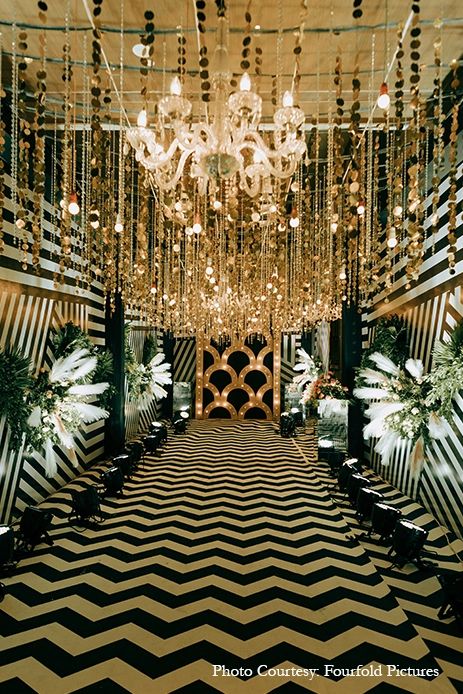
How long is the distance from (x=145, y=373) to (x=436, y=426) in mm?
7898

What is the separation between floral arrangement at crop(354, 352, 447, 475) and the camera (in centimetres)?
569

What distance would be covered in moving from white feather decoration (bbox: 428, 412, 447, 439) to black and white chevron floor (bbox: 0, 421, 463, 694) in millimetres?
A: 1252

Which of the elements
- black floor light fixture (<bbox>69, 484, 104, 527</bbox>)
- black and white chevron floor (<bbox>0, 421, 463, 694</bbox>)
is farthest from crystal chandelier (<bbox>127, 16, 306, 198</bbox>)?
black floor light fixture (<bbox>69, 484, 104, 527</bbox>)

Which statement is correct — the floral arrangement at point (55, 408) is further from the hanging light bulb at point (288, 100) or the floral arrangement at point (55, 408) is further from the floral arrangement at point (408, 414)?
the hanging light bulb at point (288, 100)

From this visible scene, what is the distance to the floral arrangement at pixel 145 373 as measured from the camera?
10898mm

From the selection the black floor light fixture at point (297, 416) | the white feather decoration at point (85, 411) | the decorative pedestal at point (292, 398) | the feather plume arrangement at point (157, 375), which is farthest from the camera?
the decorative pedestal at point (292, 398)

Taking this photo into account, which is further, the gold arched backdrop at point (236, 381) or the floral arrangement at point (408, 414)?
the gold arched backdrop at point (236, 381)

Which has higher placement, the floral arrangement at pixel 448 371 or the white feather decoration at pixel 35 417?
the floral arrangement at pixel 448 371

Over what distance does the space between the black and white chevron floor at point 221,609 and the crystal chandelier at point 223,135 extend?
324 centimetres

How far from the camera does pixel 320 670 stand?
3.23 meters

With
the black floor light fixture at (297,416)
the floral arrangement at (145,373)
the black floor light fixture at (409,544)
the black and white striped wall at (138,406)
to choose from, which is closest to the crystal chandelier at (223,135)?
the black floor light fixture at (409,544)

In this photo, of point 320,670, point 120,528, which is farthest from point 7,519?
point 320,670

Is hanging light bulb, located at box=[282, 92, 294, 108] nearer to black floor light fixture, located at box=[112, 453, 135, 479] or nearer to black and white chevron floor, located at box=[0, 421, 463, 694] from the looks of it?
black and white chevron floor, located at box=[0, 421, 463, 694]

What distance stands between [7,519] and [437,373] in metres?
5.56
